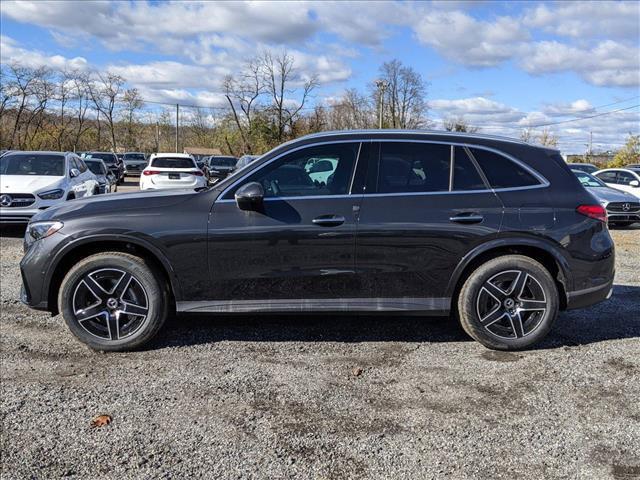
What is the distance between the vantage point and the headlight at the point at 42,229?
14.8ft

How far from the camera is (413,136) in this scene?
473 centimetres

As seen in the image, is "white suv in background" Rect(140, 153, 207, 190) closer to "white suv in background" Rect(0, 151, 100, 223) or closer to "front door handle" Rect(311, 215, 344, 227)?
"white suv in background" Rect(0, 151, 100, 223)

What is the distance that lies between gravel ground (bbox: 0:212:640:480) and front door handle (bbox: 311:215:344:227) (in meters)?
1.06

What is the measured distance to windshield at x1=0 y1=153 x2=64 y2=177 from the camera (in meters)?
11.4

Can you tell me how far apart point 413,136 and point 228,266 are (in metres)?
1.90

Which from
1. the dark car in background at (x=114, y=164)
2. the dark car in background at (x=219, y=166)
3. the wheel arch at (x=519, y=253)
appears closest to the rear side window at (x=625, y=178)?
the wheel arch at (x=519, y=253)

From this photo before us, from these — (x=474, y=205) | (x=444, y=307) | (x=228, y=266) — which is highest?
(x=474, y=205)

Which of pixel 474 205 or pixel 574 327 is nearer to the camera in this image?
pixel 474 205

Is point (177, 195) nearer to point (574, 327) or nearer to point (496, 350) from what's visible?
point (496, 350)

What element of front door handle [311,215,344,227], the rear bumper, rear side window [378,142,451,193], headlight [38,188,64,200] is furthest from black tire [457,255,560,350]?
headlight [38,188,64,200]

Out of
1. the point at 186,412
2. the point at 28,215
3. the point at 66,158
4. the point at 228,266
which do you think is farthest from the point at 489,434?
the point at 66,158

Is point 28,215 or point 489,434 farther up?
point 28,215

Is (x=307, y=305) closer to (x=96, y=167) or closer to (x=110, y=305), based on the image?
(x=110, y=305)

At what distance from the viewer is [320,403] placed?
3.63 m
